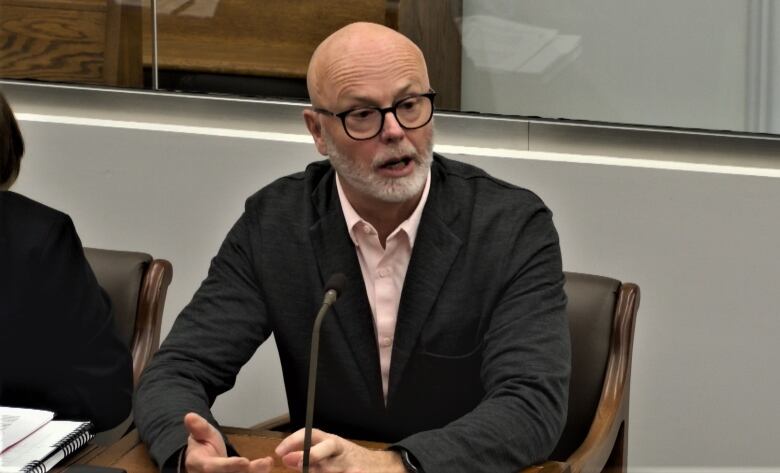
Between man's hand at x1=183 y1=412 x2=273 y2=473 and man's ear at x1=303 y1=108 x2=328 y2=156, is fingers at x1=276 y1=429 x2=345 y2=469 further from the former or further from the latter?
man's ear at x1=303 y1=108 x2=328 y2=156

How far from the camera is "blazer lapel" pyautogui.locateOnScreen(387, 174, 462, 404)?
87.3 inches

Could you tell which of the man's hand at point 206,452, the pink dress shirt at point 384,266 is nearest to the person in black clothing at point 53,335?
the man's hand at point 206,452

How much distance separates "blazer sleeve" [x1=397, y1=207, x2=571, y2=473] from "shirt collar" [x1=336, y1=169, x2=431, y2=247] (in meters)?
0.18

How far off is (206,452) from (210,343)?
0.42 m

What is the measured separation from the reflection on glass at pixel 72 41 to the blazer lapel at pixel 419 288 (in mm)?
1689

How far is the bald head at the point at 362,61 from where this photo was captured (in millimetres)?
2230

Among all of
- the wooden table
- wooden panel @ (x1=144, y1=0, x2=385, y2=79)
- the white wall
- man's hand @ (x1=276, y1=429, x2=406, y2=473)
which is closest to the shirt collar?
the wooden table

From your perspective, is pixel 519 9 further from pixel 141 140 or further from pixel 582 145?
pixel 141 140

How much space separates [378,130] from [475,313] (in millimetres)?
372

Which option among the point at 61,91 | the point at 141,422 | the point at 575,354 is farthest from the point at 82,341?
the point at 61,91

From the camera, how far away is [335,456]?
1.74 meters

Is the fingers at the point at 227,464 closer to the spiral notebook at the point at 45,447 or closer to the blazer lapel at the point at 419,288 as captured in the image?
the spiral notebook at the point at 45,447

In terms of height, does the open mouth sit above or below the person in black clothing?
above

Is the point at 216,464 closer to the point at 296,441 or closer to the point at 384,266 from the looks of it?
the point at 296,441
